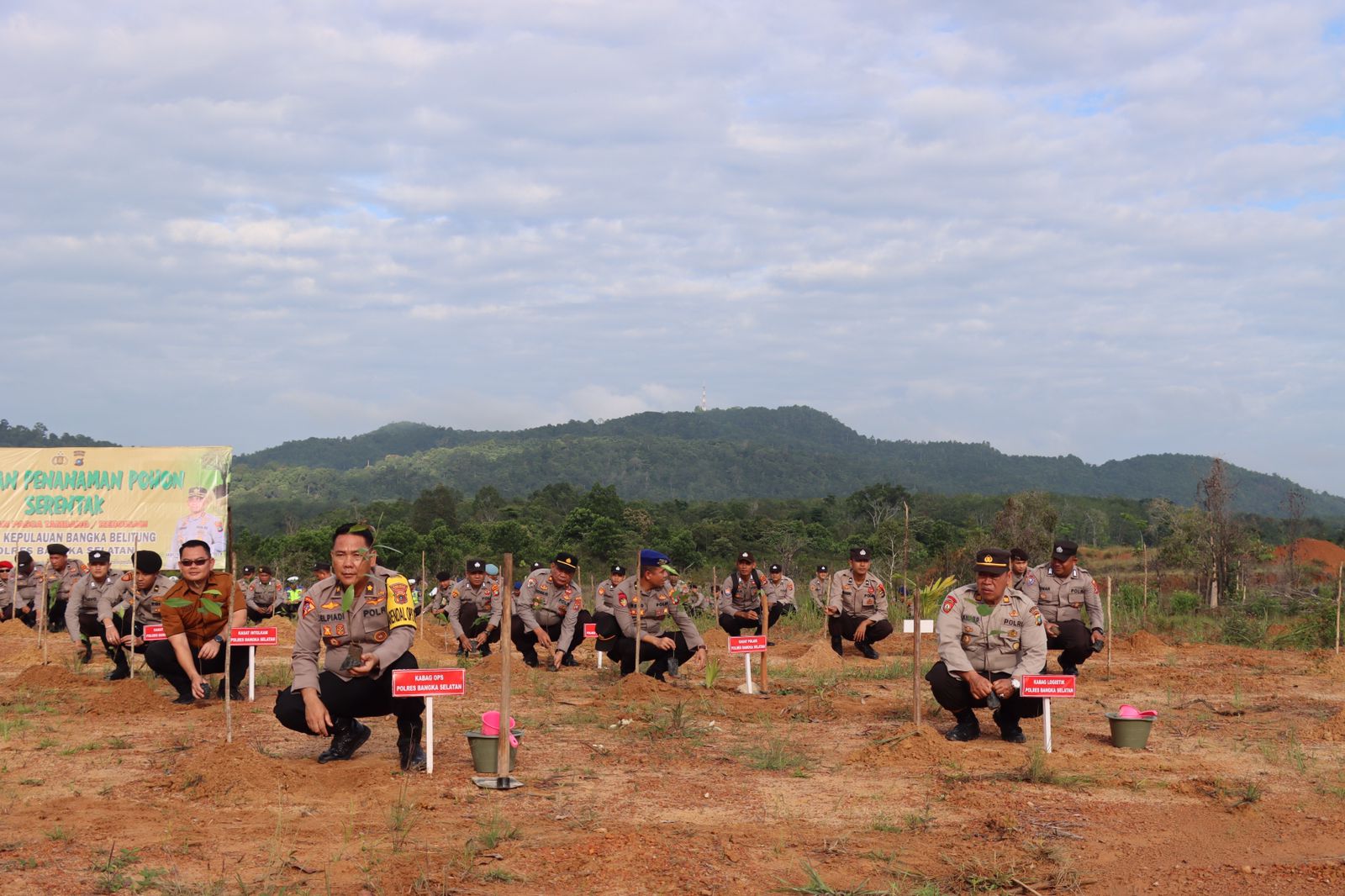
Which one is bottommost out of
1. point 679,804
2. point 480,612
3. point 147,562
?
point 679,804

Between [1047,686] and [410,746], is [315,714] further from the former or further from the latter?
[1047,686]

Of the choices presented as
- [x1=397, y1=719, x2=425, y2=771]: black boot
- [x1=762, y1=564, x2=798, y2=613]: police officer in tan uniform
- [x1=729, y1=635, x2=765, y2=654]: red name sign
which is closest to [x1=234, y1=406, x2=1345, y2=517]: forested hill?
[x1=762, y1=564, x2=798, y2=613]: police officer in tan uniform

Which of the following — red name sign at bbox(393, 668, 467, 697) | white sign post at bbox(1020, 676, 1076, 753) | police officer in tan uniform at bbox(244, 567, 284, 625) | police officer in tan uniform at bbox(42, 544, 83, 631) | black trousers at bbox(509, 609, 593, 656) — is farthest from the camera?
police officer in tan uniform at bbox(244, 567, 284, 625)

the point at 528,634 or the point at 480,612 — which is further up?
the point at 480,612

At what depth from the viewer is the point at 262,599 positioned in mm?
24562

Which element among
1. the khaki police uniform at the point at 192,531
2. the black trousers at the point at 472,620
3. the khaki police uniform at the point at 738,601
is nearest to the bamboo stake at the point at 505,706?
the black trousers at the point at 472,620

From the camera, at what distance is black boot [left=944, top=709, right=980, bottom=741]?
29.5ft

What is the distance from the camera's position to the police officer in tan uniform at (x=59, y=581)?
16.8 meters

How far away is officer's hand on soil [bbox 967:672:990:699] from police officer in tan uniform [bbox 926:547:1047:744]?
0.09m

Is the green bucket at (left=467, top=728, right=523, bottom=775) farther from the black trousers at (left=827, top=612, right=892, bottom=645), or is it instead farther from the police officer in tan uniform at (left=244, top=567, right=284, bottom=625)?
the police officer in tan uniform at (left=244, top=567, right=284, bottom=625)

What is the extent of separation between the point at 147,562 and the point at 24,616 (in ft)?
33.5

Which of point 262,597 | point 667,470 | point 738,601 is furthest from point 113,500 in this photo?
point 667,470

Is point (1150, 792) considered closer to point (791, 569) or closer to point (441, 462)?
point (791, 569)

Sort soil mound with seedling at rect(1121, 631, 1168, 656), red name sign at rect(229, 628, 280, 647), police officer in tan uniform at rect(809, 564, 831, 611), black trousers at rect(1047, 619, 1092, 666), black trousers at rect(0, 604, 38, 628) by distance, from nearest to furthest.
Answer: red name sign at rect(229, 628, 280, 647) → black trousers at rect(1047, 619, 1092, 666) → soil mound with seedling at rect(1121, 631, 1168, 656) → black trousers at rect(0, 604, 38, 628) → police officer in tan uniform at rect(809, 564, 831, 611)
